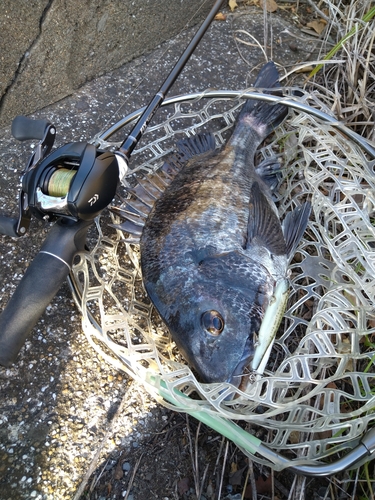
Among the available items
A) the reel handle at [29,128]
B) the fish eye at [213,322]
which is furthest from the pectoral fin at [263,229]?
the reel handle at [29,128]

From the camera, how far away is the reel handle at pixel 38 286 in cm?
182

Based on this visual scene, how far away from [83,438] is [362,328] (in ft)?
4.48

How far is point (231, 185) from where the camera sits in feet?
8.42

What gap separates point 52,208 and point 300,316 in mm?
1494

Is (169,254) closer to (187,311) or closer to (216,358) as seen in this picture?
(187,311)

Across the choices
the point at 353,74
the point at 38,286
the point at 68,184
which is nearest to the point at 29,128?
the point at 68,184

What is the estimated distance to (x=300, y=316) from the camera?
2523mm

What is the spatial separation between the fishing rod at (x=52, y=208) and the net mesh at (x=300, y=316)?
0.88 feet

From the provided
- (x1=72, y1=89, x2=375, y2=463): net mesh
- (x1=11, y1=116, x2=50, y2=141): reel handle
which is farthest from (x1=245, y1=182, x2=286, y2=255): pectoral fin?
(x1=11, y1=116, x2=50, y2=141): reel handle

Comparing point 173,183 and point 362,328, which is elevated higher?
point 173,183

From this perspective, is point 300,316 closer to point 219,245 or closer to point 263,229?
point 263,229

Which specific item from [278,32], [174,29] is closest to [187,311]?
[174,29]

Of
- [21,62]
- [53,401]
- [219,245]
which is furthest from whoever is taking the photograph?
[21,62]

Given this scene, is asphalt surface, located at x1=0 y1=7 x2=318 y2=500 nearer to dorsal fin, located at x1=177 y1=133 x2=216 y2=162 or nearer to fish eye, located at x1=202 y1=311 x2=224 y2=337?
fish eye, located at x1=202 y1=311 x2=224 y2=337
